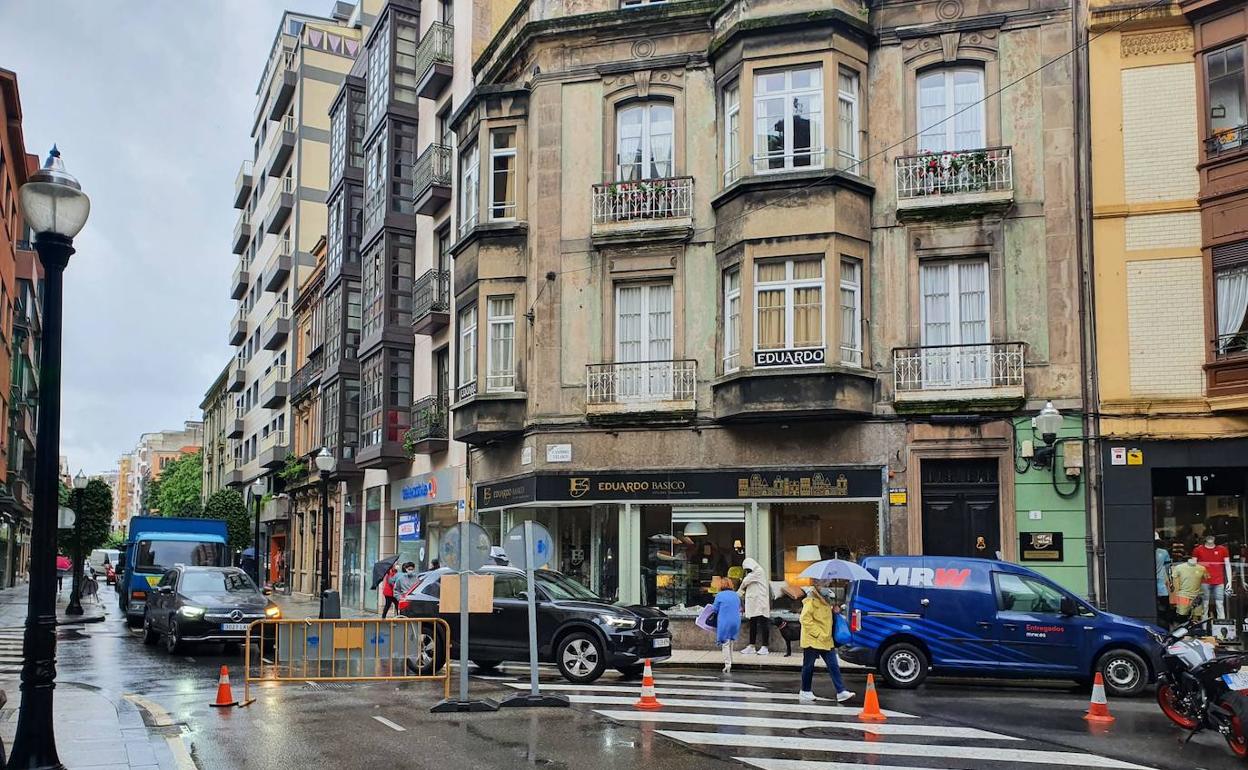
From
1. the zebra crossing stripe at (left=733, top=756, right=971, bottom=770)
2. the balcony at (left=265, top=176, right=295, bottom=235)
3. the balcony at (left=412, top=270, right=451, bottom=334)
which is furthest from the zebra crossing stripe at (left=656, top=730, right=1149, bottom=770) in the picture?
the balcony at (left=265, top=176, right=295, bottom=235)

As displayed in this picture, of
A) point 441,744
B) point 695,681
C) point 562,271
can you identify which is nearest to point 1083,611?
point 695,681

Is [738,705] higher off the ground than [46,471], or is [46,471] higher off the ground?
[46,471]

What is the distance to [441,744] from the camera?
11102 millimetres

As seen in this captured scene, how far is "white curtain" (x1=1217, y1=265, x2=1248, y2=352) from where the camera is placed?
1936 centimetres

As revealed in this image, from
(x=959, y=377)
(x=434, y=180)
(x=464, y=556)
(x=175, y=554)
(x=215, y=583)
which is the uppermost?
(x=434, y=180)

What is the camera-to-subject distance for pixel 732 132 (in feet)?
74.5

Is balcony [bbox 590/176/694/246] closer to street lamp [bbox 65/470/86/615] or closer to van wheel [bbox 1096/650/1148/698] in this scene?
van wheel [bbox 1096/650/1148/698]

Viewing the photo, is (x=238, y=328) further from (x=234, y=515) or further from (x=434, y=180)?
(x=434, y=180)

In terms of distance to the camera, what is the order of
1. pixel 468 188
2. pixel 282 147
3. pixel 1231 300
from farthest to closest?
pixel 282 147 → pixel 468 188 → pixel 1231 300

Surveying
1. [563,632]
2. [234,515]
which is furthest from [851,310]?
[234,515]

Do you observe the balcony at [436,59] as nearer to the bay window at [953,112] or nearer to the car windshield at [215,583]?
the bay window at [953,112]

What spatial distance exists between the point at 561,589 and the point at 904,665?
508cm

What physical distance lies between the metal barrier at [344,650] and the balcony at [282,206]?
43.9m

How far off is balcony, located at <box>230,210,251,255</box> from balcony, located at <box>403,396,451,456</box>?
4793 centimetres
